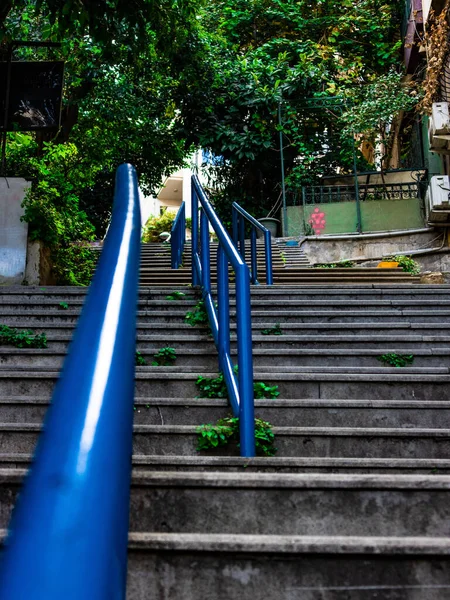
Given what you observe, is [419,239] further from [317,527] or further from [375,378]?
[317,527]

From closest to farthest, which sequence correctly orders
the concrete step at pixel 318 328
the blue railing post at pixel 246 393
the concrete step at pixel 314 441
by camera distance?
the blue railing post at pixel 246 393
the concrete step at pixel 314 441
the concrete step at pixel 318 328

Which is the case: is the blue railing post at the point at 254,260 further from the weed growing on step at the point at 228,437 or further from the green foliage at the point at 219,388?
the weed growing on step at the point at 228,437

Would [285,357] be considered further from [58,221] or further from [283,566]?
[58,221]

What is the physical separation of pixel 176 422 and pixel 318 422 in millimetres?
633

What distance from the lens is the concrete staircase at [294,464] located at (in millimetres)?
1520

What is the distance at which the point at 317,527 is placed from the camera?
6.10 ft

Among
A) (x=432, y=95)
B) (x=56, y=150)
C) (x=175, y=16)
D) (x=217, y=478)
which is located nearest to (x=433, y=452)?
(x=217, y=478)

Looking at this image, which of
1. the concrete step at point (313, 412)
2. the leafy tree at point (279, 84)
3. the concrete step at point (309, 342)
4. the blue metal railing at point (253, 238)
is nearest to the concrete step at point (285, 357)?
the concrete step at point (309, 342)

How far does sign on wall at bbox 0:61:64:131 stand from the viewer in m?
6.87

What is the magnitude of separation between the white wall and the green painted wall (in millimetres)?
6925

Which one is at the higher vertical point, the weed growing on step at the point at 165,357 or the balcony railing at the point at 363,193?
the balcony railing at the point at 363,193

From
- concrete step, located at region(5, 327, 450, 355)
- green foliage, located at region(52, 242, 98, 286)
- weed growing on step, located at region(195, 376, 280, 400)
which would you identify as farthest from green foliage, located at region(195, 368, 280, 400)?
green foliage, located at region(52, 242, 98, 286)

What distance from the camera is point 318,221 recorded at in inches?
472

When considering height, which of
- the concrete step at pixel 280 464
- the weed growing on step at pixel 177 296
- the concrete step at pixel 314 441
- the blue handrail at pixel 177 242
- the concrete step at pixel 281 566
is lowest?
the concrete step at pixel 281 566
